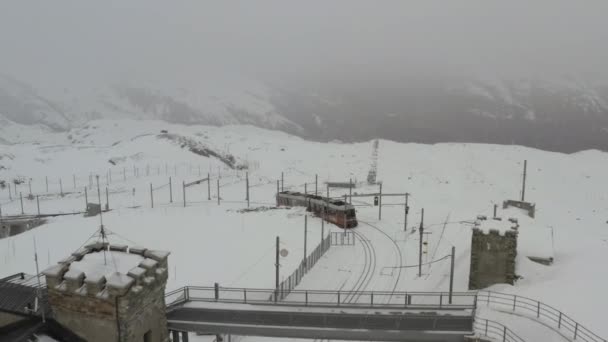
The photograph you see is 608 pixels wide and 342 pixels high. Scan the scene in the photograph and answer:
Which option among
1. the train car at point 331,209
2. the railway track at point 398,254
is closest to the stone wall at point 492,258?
the railway track at point 398,254

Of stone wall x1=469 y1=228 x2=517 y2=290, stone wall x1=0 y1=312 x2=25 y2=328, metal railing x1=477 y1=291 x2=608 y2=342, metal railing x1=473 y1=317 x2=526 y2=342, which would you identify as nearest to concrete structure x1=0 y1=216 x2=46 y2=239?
stone wall x1=0 y1=312 x2=25 y2=328

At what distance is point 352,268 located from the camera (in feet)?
124

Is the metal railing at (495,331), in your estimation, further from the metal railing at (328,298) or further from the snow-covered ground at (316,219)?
the snow-covered ground at (316,219)

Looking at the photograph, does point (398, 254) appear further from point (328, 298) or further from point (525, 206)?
point (525, 206)

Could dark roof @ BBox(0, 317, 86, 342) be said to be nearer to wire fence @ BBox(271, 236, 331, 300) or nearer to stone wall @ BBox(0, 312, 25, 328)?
stone wall @ BBox(0, 312, 25, 328)

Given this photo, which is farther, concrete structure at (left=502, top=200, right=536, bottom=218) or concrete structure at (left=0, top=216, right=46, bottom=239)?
concrete structure at (left=0, top=216, right=46, bottom=239)

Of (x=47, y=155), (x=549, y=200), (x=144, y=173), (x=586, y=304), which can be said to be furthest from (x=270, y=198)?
(x=47, y=155)

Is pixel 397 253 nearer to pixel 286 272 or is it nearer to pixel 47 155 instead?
pixel 286 272

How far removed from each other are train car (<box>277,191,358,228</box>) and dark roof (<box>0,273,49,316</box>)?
30.3 meters

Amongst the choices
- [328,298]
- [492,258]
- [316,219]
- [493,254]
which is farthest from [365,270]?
[316,219]

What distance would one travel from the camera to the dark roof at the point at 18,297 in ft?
53.7

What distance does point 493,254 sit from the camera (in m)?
28.4

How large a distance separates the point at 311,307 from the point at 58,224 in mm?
43844

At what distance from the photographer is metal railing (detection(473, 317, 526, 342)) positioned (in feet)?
61.7
